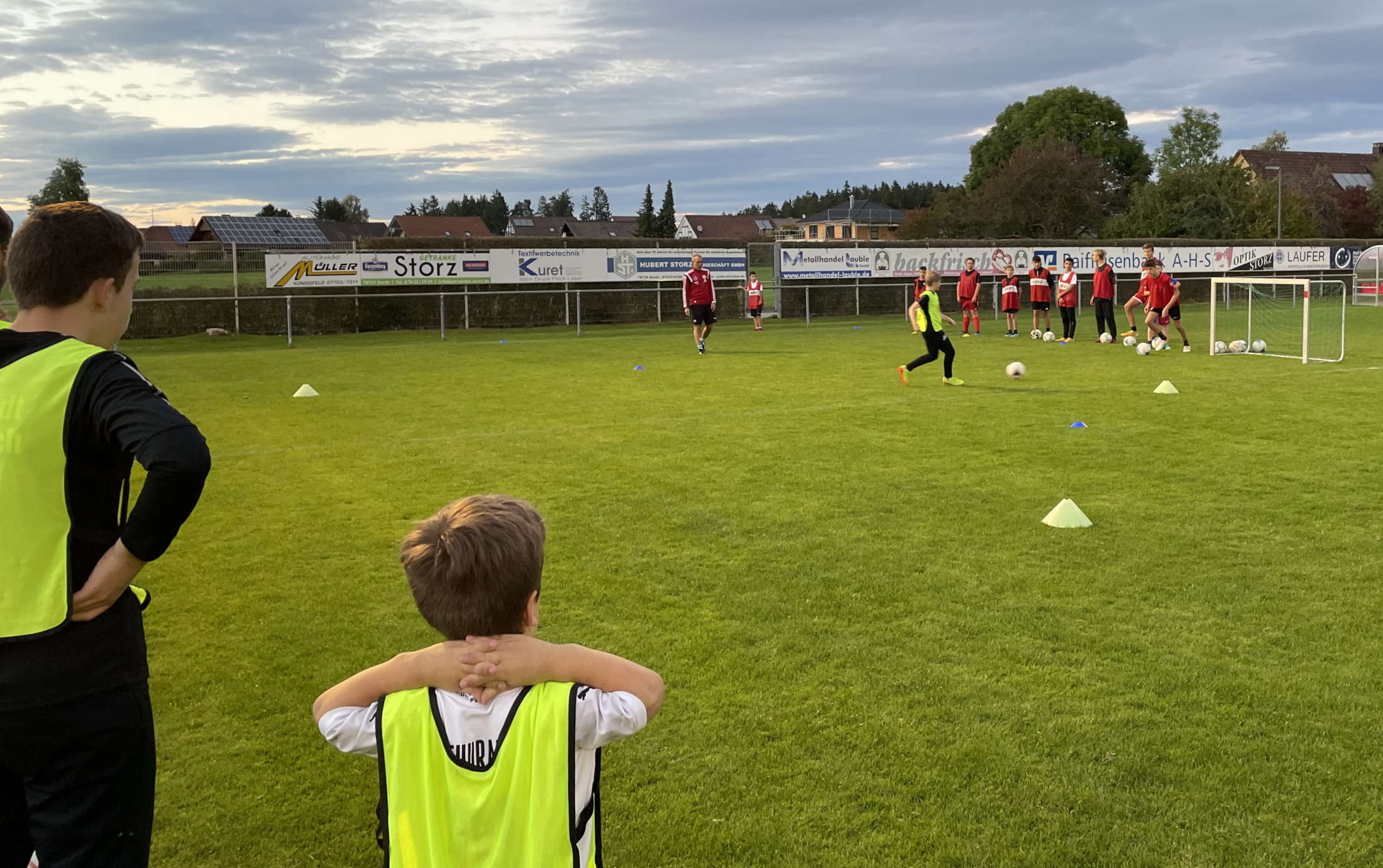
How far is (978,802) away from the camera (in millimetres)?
3695

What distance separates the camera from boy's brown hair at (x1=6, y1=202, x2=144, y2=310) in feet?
7.47

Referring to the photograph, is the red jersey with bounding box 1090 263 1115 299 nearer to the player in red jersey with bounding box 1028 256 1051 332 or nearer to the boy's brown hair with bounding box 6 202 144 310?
the player in red jersey with bounding box 1028 256 1051 332

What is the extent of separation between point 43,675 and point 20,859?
500mm

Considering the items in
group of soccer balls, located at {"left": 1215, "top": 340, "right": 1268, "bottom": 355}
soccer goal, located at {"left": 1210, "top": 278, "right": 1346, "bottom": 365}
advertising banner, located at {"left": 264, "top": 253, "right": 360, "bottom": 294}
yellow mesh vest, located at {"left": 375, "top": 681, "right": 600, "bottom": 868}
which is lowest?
yellow mesh vest, located at {"left": 375, "top": 681, "right": 600, "bottom": 868}

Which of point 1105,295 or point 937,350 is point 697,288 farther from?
point 1105,295

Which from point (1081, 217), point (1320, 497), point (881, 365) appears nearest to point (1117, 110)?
point (1081, 217)

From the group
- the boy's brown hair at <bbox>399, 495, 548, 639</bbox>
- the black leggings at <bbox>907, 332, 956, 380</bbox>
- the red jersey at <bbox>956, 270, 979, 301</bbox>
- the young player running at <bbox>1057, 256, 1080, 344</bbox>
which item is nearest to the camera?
the boy's brown hair at <bbox>399, 495, 548, 639</bbox>

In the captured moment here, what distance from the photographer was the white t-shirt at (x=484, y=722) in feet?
6.54

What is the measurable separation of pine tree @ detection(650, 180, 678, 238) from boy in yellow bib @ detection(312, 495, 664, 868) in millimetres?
90140

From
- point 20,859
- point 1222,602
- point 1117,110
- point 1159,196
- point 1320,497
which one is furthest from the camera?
point 1117,110

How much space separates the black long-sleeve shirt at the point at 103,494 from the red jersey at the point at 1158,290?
20615 mm

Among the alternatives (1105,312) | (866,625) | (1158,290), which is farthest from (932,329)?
(866,625)

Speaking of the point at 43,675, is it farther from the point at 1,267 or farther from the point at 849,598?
the point at 849,598

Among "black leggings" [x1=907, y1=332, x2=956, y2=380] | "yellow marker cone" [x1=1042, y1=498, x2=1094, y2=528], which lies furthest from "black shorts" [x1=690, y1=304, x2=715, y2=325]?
"yellow marker cone" [x1=1042, y1=498, x2=1094, y2=528]
